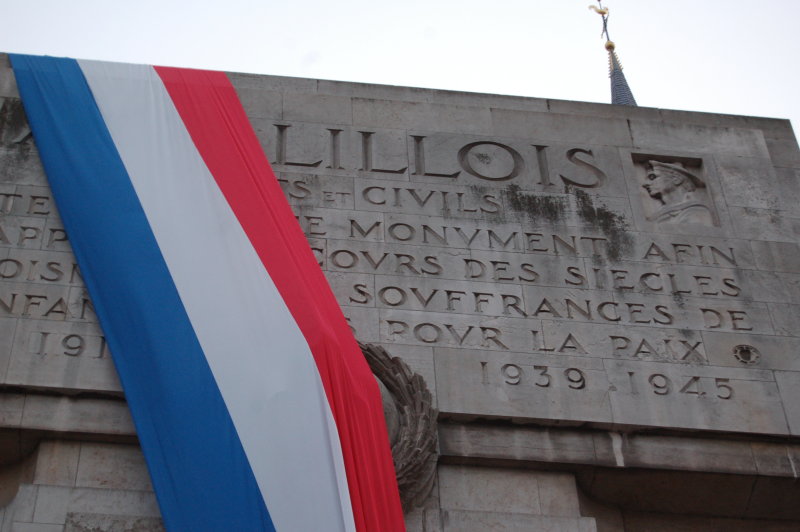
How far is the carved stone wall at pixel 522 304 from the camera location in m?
10.9

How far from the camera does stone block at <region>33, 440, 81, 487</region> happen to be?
10.5 meters

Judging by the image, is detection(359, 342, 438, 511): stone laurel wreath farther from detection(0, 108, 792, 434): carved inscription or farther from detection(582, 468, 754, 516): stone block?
detection(582, 468, 754, 516): stone block

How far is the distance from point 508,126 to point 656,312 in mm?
2885

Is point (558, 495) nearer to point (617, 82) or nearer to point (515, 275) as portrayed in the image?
point (515, 275)

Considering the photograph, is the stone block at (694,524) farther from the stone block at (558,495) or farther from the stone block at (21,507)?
the stone block at (21,507)

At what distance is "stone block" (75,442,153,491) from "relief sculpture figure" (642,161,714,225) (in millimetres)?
6136

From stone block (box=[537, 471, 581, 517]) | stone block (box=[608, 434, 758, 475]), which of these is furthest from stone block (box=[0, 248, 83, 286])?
stone block (box=[608, 434, 758, 475])

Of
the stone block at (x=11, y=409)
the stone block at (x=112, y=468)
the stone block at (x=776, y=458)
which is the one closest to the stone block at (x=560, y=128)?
the stone block at (x=776, y=458)

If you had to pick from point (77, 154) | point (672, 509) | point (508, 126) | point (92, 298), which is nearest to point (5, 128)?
point (77, 154)

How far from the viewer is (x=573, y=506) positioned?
11.0m

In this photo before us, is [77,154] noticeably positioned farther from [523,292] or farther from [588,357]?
[588,357]

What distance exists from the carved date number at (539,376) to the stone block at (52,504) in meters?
3.88

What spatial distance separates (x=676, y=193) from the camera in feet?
44.9

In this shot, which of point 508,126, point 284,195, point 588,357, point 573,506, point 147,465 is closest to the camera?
point 147,465
